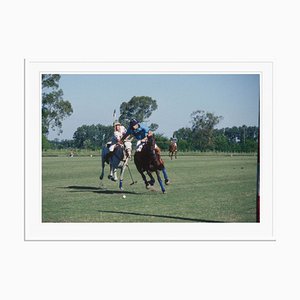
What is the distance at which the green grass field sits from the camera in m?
13.0

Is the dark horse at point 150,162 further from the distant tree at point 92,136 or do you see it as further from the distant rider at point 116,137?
the distant tree at point 92,136

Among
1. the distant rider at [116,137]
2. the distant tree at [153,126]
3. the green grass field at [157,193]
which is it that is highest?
the distant tree at [153,126]

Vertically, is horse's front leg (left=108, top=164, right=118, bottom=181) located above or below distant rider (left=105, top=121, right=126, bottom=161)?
below

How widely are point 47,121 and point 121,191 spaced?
1987mm

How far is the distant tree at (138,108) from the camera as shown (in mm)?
13094

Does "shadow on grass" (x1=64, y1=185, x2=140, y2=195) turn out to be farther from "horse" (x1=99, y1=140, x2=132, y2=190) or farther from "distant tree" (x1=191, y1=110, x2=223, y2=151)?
"distant tree" (x1=191, y1=110, x2=223, y2=151)

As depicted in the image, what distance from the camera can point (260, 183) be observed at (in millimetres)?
12867

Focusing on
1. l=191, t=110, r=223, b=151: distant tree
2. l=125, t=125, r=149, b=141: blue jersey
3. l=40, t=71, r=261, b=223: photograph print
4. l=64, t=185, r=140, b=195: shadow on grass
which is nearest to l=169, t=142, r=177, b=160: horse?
l=40, t=71, r=261, b=223: photograph print

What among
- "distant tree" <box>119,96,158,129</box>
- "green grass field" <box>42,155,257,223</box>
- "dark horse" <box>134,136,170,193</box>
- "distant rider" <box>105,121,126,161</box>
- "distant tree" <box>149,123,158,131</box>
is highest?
"distant tree" <box>119,96,158,129</box>

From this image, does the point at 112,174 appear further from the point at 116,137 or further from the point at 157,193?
the point at 157,193

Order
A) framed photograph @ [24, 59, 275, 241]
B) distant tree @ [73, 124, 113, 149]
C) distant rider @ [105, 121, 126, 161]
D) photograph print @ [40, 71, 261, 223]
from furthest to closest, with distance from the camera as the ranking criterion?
distant rider @ [105, 121, 126, 161], distant tree @ [73, 124, 113, 149], photograph print @ [40, 71, 261, 223], framed photograph @ [24, 59, 275, 241]

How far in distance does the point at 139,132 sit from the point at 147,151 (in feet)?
1.34

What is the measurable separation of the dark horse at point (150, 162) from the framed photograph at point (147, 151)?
2 cm

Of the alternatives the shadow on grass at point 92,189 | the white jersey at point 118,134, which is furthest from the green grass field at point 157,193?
the white jersey at point 118,134
